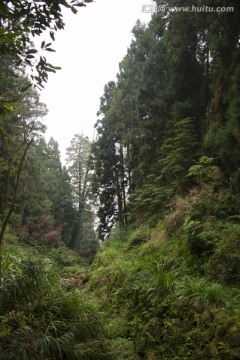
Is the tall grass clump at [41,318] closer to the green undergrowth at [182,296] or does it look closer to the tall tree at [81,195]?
the green undergrowth at [182,296]

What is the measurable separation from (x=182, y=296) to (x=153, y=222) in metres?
6.76

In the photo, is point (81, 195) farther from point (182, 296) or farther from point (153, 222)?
point (182, 296)

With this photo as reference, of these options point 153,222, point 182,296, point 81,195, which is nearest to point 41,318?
point 182,296

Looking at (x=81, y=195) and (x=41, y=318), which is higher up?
(x=81, y=195)

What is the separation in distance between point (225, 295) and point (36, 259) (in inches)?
123

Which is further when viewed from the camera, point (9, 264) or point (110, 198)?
point (110, 198)

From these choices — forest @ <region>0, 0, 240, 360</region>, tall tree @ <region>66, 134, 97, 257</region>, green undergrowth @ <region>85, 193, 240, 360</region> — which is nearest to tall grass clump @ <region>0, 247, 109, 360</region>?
forest @ <region>0, 0, 240, 360</region>

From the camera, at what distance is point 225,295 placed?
4762 millimetres

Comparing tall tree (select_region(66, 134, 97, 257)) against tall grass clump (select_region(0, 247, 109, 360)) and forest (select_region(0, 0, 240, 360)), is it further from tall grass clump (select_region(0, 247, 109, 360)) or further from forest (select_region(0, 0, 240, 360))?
tall grass clump (select_region(0, 247, 109, 360))

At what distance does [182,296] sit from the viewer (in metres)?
5.16

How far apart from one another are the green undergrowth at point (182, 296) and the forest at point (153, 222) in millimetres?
24

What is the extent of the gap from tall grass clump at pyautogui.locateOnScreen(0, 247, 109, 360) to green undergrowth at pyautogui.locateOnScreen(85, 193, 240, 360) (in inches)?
28.7

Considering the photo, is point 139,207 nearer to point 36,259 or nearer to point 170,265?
point 170,265

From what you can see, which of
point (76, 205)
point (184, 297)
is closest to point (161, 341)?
point (184, 297)
